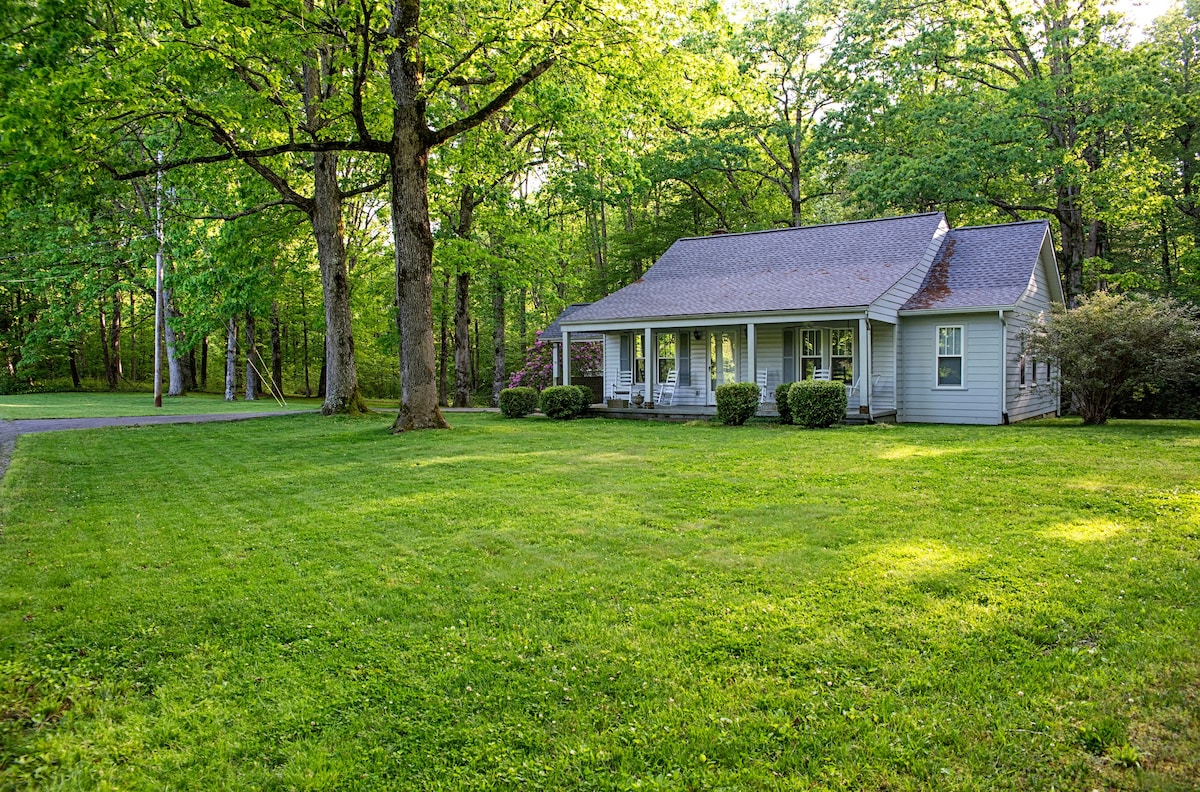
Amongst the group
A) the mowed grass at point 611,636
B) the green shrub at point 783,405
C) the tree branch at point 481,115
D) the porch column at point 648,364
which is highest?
the tree branch at point 481,115

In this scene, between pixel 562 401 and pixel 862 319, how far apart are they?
25.5ft

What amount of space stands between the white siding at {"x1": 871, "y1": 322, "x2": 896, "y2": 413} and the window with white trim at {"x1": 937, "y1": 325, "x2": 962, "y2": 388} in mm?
1059

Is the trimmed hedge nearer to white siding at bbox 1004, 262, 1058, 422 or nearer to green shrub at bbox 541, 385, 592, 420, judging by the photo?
green shrub at bbox 541, 385, 592, 420

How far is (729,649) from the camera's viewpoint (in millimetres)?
3904

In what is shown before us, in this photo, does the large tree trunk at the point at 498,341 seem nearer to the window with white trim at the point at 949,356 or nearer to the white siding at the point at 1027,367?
the window with white trim at the point at 949,356

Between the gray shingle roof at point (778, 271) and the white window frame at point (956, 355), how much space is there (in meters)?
1.71

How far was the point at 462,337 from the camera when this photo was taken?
24.9 m

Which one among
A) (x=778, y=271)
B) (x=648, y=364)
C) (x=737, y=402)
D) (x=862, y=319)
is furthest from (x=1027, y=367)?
(x=648, y=364)

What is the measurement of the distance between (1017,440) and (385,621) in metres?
11.4

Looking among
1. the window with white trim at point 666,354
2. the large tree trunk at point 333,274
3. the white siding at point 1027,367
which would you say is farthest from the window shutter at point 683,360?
the large tree trunk at point 333,274

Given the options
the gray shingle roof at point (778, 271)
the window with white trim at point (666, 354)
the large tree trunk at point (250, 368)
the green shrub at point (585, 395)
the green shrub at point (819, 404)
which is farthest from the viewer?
the large tree trunk at point (250, 368)

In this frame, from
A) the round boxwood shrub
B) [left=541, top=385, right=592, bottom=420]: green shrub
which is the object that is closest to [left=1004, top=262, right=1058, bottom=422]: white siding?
the round boxwood shrub

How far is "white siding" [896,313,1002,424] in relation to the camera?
16.3 meters

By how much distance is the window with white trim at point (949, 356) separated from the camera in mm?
16844
